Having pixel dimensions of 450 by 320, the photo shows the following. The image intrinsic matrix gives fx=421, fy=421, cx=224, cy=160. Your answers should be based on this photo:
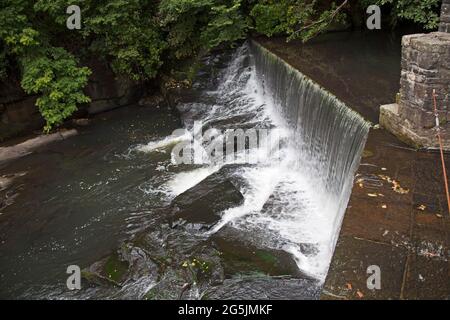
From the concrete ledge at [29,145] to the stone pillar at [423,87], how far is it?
8.09 m

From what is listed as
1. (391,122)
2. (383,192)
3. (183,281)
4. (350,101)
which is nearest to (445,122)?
(391,122)

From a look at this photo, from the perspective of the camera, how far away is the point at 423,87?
536cm

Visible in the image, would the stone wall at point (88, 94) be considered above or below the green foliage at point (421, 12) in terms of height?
below

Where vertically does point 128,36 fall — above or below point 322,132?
above

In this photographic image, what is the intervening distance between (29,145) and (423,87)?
887 centimetres

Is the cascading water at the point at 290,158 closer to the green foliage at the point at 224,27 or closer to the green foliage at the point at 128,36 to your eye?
the green foliage at the point at 224,27

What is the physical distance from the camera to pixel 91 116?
11789 mm

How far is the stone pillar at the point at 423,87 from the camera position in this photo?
17.0ft

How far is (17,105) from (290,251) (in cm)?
834

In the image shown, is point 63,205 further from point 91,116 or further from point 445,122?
point 445,122

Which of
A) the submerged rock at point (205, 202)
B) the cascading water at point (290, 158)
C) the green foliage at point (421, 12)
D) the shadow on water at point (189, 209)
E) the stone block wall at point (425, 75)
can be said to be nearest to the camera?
the stone block wall at point (425, 75)

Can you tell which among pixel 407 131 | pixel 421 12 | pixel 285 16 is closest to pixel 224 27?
pixel 285 16

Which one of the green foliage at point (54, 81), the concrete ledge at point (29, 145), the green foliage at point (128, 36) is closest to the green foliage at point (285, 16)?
the green foliage at point (128, 36)

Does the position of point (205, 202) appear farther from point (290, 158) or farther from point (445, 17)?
point (445, 17)
